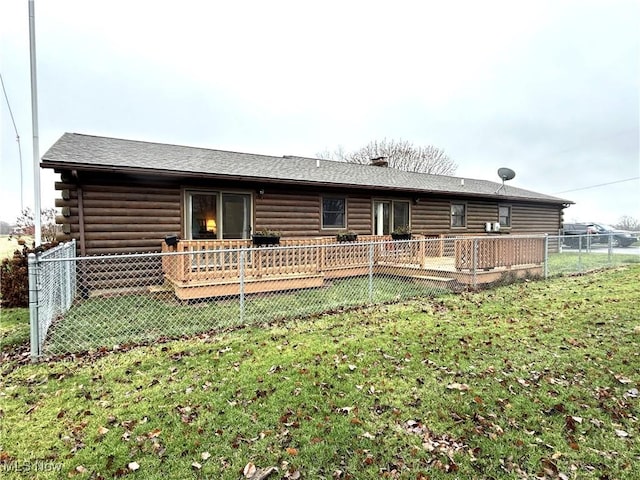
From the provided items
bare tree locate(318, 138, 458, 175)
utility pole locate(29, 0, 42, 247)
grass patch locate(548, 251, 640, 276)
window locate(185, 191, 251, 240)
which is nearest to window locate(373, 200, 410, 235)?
window locate(185, 191, 251, 240)

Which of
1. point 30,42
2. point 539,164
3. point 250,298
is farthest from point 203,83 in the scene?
point 539,164

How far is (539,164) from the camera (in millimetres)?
35219

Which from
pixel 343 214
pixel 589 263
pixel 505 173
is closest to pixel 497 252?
pixel 343 214

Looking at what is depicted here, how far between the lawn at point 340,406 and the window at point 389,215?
778 centimetres

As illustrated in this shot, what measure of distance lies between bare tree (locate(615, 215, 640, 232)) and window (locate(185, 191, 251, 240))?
3300cm

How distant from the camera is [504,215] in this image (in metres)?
16.8

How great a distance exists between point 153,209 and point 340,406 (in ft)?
24.5

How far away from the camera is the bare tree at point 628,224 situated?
96.2 ft

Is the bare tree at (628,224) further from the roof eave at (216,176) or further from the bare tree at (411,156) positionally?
the roof eave at (216,176)

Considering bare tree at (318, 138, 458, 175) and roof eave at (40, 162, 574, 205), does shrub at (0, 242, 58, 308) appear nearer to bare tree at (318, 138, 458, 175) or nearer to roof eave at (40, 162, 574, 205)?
roof eave at (40, 162, 574, 205)

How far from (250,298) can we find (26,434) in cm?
478

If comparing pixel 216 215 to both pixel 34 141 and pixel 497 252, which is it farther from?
pixel 497 252

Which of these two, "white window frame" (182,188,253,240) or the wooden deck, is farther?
"white window frame" (182,188,253,240)

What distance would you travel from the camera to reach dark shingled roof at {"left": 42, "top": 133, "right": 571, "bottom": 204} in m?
7.87
